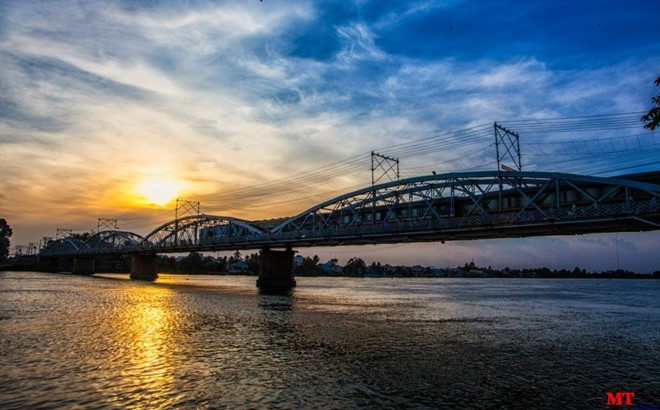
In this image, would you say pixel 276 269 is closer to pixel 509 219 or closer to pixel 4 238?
pixel 509 219

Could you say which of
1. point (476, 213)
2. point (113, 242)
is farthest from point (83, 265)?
point (476, 213)

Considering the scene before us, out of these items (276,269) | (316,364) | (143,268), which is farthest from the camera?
(143,268)

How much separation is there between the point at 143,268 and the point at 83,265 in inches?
2199

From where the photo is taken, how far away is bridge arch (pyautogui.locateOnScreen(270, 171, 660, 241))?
1823 inches

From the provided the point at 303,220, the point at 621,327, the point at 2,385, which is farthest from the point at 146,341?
the point at 303,220

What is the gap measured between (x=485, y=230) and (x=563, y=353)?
3231 centimetres

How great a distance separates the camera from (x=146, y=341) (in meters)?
24.4

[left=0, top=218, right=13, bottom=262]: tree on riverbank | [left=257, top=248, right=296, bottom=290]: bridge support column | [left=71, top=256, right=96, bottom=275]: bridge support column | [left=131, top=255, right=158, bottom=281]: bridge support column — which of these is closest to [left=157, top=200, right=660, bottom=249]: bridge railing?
[left=257, top=248, right=296, bottom=290]: bridge support column

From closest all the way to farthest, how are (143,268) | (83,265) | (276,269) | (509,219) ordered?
(509,219) → (276,269) → (143,268) → (83,265)

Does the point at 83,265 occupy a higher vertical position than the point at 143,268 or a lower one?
lower

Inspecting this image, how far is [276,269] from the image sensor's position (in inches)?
3762

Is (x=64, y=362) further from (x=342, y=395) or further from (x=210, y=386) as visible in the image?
(x=342, y=395)

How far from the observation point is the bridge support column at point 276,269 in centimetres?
9331

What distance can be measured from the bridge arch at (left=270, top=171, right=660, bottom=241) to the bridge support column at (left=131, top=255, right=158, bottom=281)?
272ft
